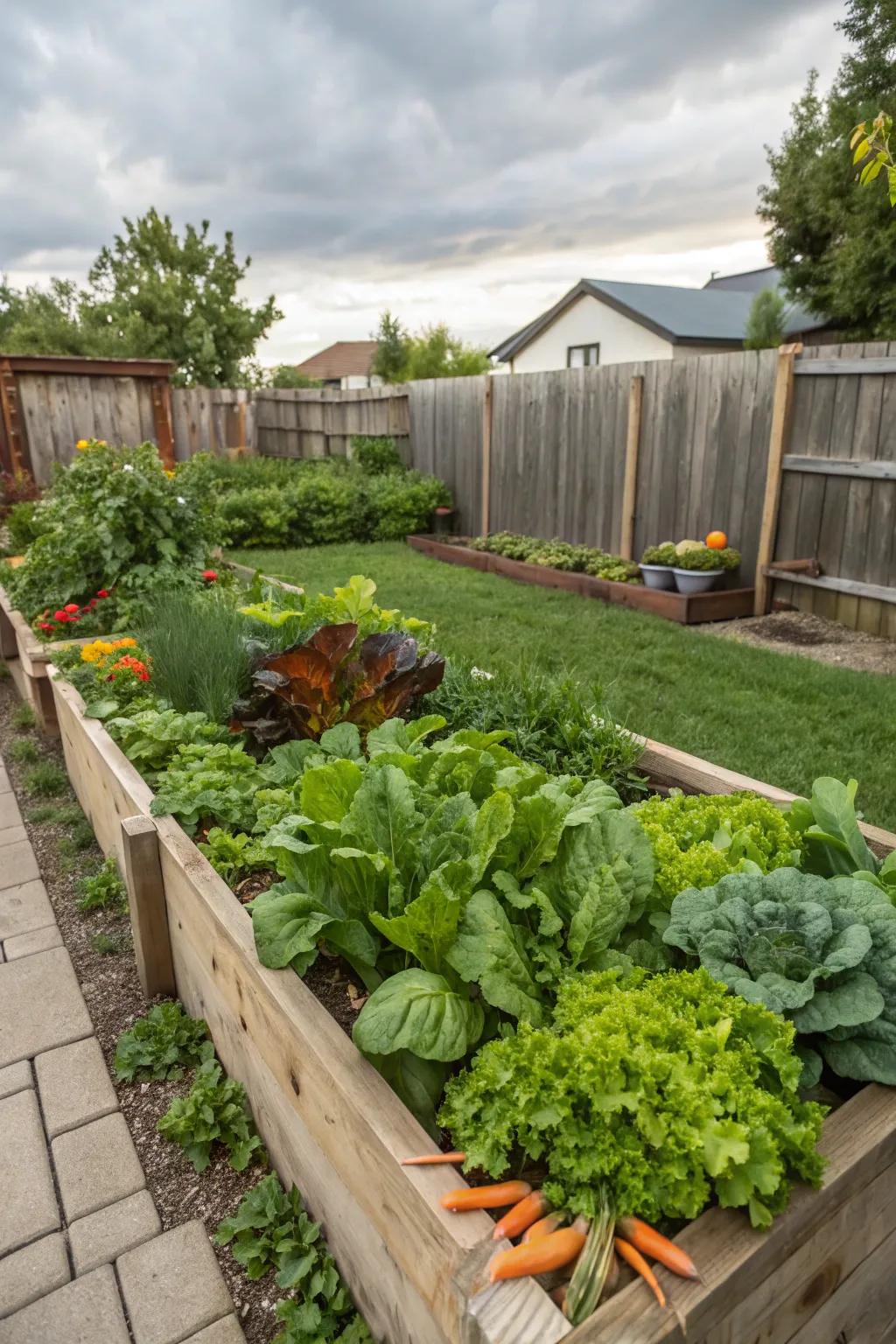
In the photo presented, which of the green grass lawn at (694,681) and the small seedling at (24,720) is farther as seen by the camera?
the small seedling at (24,720)

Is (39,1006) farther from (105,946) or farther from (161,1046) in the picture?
(161,1046)

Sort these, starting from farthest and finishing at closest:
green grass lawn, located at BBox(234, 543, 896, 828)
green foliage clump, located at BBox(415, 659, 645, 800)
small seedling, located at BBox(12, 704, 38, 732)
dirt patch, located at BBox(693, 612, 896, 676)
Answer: dirt patch, located at BBox(693, 612, 896, 676)
small seedling, located at BBox(12, 704, 38, 732)
green grass lawn, located at BBox(234, 543, 896, 828)
green foliage clump, located at BBox(415, 659, 645, 800)

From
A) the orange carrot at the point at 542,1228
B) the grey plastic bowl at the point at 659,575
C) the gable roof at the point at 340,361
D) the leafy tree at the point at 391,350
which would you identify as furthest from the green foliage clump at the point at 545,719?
the gable roof at the point at 340,361

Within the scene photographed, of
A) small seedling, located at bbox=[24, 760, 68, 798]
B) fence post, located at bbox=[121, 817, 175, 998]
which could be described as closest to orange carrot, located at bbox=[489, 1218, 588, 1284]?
fence post, located at bbox=[121, 817, 175, 998]

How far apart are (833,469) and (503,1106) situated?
226 inches

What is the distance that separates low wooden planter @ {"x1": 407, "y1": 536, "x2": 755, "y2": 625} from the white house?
12.1 m

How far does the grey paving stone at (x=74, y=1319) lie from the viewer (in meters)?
1.44

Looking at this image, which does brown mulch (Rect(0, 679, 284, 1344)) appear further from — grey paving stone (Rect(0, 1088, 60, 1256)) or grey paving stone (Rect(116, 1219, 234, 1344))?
grey paving stone (Rect(0, 1088, 60, 1256))

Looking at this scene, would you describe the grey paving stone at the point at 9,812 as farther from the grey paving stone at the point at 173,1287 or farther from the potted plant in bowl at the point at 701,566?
the potted plant in bowl at the point at 701,566

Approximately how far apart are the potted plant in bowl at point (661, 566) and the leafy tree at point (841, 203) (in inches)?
405

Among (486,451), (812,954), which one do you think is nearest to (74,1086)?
(812,954)

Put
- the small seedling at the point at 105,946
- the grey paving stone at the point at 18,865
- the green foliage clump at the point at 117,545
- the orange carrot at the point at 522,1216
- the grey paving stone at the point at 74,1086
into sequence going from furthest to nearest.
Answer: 1. the green foliage clump at the point at 117,545
2. the grey paving stone at the point at 18,865
3. the small seedling at the point at 105,946
4. the grey paving stone at the point at 74,1086
5. the orange carrot at the point at 522,1216

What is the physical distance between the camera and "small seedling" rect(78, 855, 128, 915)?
2.76m

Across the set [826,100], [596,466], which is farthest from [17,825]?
[826,100]
